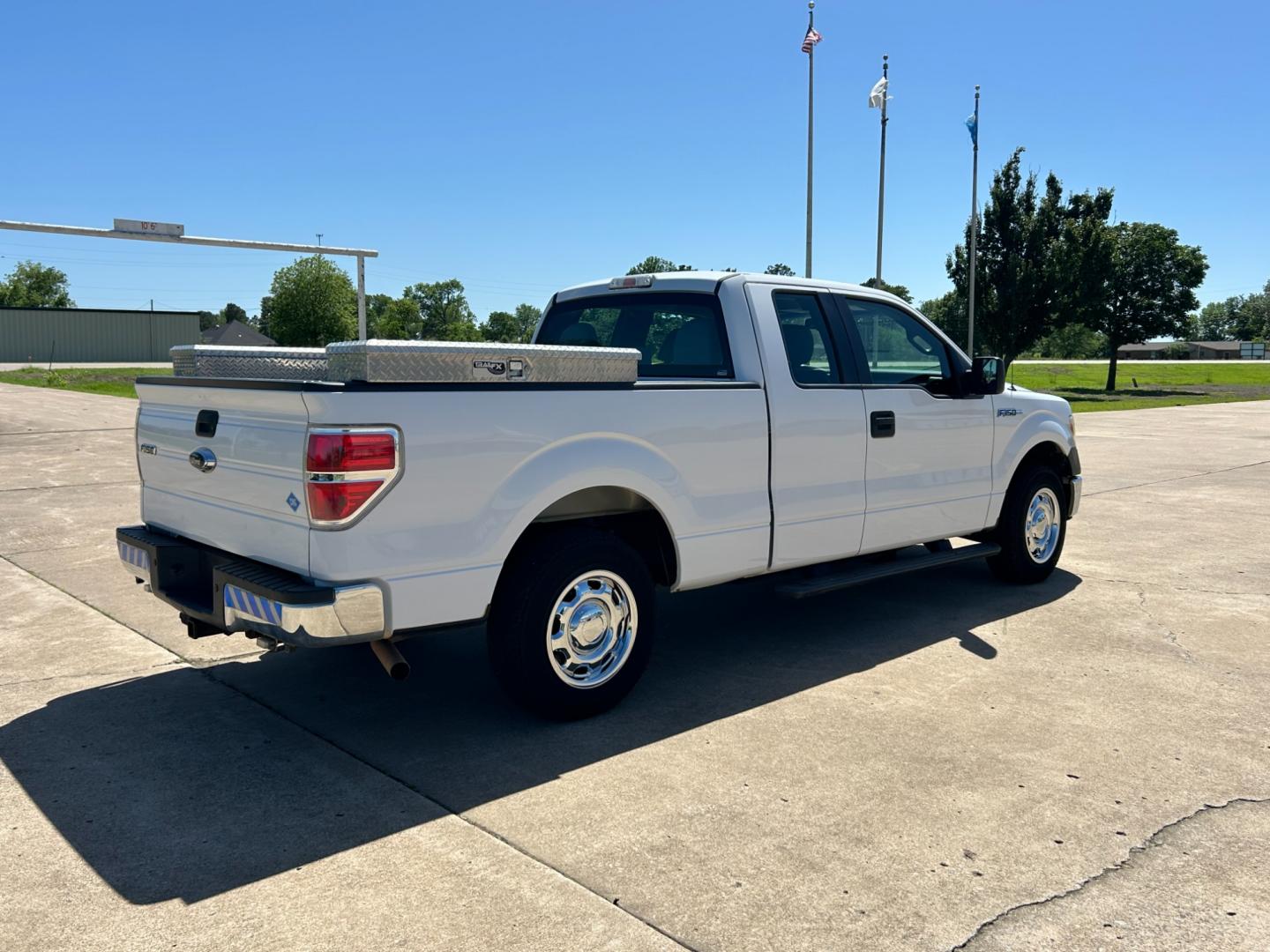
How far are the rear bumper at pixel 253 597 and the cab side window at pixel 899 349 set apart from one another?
10.7 feet

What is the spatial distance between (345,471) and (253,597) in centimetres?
65

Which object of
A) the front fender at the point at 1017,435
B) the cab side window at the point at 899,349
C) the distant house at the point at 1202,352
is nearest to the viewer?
the cab side window at the point at 899,349

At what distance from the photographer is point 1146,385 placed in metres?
52.3

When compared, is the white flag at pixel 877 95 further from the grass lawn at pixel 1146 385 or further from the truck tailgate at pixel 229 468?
the truck tailgate at pixel 229 468

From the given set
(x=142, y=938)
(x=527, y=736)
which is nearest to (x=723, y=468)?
(x=527, y=736)

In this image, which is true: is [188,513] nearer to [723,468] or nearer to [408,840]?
[408,840]

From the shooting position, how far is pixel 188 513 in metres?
A: 4.48

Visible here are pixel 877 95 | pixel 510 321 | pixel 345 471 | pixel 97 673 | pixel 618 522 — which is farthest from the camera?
pixel 510 321

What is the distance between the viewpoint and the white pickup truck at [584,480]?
3.68 meters

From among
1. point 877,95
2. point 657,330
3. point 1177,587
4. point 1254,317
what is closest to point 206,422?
point 657,330

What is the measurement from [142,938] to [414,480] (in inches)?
64.5

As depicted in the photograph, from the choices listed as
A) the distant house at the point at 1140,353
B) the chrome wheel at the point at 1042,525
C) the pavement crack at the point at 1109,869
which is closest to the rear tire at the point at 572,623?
the pavement crack at the point at 1109,869

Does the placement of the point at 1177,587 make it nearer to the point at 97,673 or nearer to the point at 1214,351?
the point at 97,673

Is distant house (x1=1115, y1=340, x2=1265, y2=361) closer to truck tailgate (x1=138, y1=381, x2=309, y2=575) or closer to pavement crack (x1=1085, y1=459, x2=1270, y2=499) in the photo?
pavement crack (x1=1085, y1=459, x2=1270, y2=499)
